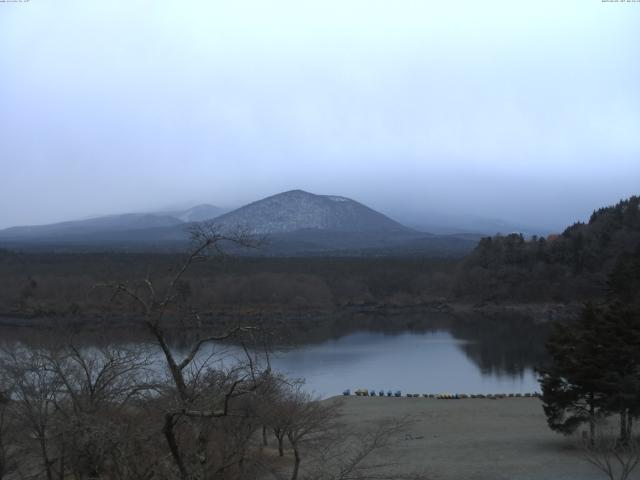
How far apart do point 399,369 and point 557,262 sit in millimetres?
30507

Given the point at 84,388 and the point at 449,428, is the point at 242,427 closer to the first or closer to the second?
the point at 84,388

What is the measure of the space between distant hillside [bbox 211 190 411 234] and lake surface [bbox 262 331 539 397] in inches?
4800

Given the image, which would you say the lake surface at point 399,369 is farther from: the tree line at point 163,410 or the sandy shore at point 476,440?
the tree line at point 163,410

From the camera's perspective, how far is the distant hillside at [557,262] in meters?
50.5

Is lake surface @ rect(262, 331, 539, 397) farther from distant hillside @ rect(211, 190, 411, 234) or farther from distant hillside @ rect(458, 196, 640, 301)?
distant hillside @ rect(211, 190, 411, 234)

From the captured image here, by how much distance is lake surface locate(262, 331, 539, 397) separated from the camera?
23562 millimetres

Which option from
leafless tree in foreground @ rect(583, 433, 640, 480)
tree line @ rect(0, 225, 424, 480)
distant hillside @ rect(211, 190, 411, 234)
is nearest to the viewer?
tree line @ rect(0, 225, 424, 480)

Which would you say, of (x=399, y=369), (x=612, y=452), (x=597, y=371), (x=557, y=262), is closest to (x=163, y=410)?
(x=612, y=452)

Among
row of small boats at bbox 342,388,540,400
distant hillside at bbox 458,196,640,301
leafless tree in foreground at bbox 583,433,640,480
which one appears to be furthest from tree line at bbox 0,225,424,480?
distant hillside at bbox 458,196,640,301

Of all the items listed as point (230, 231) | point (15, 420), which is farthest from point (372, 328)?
point (230, 231)

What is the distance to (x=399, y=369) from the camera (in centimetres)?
2709

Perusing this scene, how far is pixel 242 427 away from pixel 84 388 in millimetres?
1664

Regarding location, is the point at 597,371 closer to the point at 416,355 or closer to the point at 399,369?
the point at 399,369

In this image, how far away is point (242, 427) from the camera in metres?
6.09
